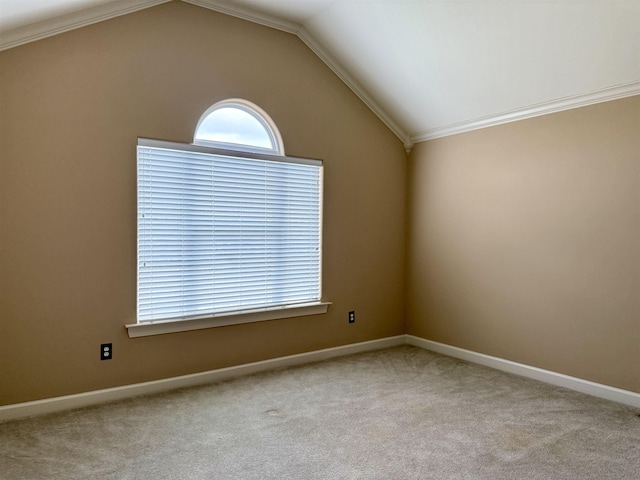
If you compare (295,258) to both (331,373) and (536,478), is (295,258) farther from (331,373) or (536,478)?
(536,478)

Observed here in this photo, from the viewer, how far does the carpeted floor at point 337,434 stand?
233 centimetres

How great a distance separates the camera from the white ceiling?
2900 millimetres

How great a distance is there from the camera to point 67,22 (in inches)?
118

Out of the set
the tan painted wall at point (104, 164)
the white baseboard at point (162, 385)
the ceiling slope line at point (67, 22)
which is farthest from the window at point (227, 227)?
the ceiling slope line at point (67, 22)

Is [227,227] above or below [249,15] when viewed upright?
below

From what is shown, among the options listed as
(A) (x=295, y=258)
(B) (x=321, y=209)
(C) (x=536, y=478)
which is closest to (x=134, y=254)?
(A) (x=295, y=258)

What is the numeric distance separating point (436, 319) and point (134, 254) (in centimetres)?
308

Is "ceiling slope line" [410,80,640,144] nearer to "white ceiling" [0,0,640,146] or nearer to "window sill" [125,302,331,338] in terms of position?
"white ceiling" [0,0,640,146]

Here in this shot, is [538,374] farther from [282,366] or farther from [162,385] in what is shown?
[162,385]

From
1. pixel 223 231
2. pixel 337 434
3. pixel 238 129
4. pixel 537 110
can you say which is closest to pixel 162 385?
pixel 223 231

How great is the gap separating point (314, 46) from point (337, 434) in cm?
347

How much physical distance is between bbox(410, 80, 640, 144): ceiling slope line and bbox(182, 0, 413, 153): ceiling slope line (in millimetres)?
255

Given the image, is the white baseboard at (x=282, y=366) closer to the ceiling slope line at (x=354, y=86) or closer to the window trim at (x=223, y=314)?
the window trim at (x=223, y=314)

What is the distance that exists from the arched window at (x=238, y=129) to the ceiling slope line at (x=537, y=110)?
1.71 m
